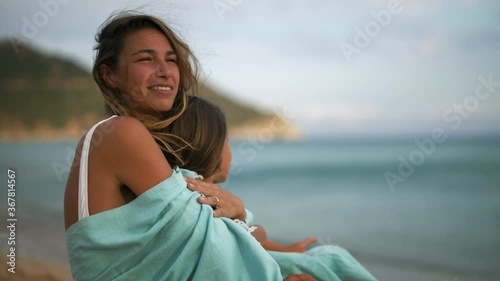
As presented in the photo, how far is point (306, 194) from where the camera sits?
50.9 feet

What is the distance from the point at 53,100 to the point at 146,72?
31.3 meters

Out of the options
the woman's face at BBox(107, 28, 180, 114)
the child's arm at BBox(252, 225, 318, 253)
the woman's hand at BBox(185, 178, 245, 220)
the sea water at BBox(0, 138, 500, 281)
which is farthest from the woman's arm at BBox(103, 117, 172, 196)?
the sea water at BBox(0, 138, 500, 281)

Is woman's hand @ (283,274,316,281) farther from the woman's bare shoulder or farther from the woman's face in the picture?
the woman's face

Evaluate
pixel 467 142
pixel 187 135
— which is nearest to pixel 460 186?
pixel 467 142

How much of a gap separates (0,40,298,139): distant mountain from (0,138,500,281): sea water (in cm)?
359

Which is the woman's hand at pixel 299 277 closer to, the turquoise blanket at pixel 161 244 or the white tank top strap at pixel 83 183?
the turquoise blanket at pixel 161 244

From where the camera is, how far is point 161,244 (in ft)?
6.78

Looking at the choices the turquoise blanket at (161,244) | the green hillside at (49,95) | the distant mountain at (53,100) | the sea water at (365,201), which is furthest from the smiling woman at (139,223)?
the green hillside at (49,95)

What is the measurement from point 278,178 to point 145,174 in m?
16.8

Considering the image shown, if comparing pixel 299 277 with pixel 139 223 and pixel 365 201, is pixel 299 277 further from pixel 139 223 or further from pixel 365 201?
pixel 365 201

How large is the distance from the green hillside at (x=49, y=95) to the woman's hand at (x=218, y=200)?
2604 cm

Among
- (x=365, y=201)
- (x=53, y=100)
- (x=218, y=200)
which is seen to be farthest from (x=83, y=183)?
(x=53, y=100)

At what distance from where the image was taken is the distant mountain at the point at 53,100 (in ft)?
95.6

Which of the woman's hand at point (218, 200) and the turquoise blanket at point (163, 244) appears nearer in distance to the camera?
the turquoise blanket at point (163, 244)
